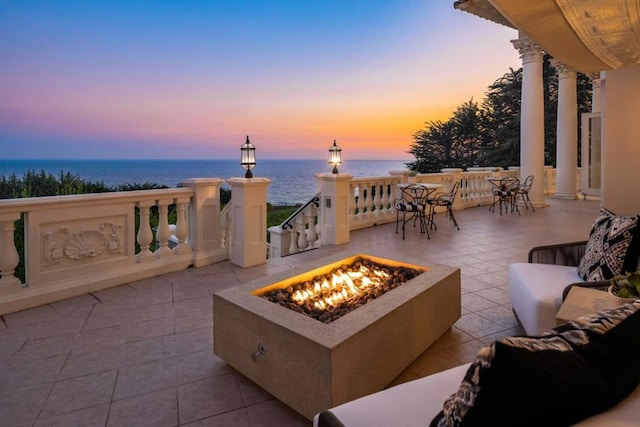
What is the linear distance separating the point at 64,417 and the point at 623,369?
2259 millimetres

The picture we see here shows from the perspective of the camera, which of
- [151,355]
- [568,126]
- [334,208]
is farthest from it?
[568,126]

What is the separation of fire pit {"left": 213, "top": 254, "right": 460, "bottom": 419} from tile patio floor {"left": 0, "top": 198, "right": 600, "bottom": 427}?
0.14 meters

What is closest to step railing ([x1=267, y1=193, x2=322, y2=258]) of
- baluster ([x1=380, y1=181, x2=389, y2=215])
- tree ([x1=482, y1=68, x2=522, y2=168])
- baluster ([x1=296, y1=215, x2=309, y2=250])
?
baluster ([x1=296, y1=215, x2=309, y2=250])

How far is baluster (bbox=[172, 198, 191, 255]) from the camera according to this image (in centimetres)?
435

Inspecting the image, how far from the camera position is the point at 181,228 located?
→ 14.4ft

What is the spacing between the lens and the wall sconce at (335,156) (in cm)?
582

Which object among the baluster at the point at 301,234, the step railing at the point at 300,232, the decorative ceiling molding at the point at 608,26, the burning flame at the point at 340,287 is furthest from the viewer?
the baluster at the point at 301,234

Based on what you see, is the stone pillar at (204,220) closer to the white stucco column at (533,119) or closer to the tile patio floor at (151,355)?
the tile patio floor at (151,355)

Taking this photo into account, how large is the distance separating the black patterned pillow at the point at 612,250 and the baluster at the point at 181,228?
12.6 feet

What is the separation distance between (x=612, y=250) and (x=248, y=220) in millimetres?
3448

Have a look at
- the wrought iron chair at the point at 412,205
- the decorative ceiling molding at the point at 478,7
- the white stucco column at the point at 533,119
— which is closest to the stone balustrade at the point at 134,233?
the wrought iron chair at the point at 412,205

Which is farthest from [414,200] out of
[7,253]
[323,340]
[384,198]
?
[7,253]

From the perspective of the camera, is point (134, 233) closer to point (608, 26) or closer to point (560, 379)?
point (560, 379)

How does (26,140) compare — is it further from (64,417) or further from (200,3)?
(64,417)
